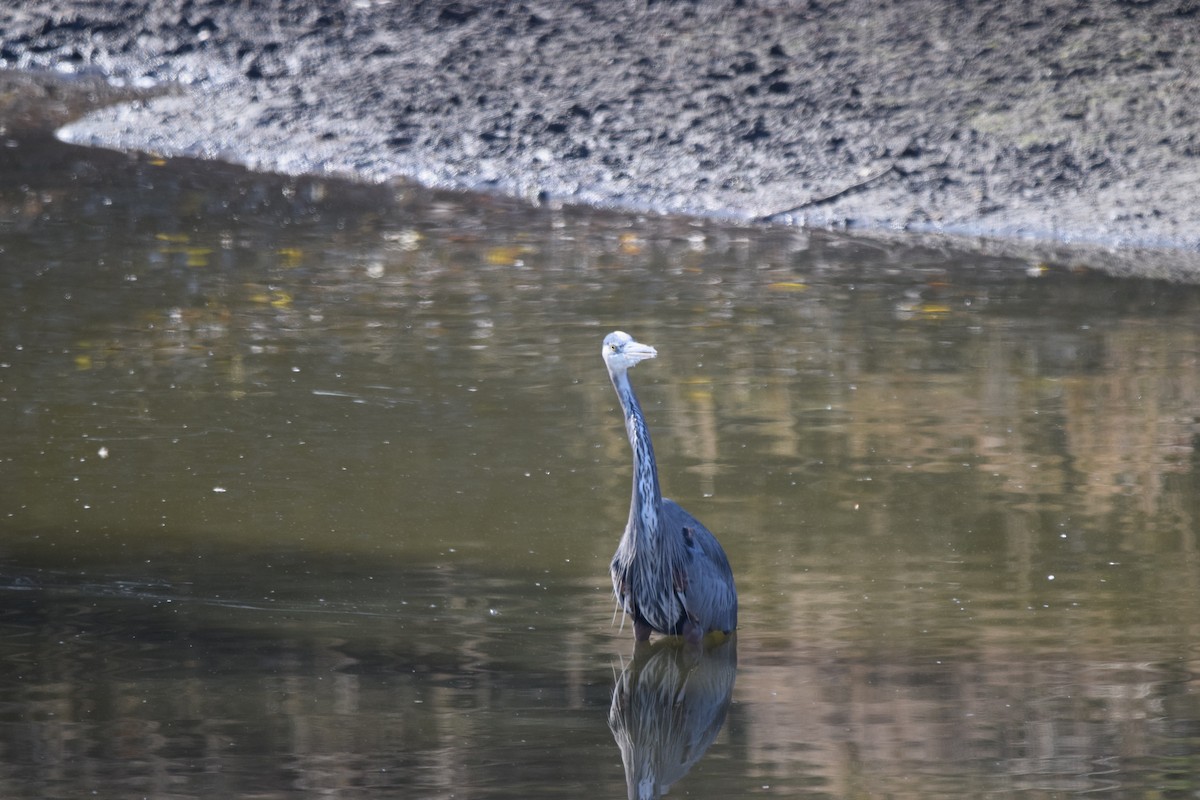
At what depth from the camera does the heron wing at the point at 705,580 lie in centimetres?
536

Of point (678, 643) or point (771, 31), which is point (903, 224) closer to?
point (771, 31)

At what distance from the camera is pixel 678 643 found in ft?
18.1

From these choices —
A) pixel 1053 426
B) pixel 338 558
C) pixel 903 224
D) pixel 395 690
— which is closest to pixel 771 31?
pixel 903 224

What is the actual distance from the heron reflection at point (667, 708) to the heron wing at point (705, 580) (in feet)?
0.31

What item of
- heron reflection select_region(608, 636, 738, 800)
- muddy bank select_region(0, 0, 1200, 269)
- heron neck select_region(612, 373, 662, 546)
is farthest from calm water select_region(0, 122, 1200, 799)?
muddy bank select_region(0, 0, 1200, 269)

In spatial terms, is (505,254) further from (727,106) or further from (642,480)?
(642,480)

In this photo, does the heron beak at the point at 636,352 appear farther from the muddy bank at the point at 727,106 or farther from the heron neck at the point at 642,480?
the muddy bank at the point at 727,106

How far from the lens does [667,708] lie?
5004 mm

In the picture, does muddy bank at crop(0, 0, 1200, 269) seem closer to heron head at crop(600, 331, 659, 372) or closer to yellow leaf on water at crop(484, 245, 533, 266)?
yellow leaf on water at crop(484, 245, 533, 266)

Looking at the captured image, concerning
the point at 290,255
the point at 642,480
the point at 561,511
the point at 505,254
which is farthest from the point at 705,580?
the point at 290,255

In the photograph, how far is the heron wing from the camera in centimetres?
536

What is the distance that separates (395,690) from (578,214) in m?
6.44

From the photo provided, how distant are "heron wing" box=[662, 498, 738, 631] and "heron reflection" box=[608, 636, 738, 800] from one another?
93 mm

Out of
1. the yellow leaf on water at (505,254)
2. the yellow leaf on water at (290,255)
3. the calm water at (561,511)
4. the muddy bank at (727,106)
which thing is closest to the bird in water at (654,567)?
the calm water at (561,511)
